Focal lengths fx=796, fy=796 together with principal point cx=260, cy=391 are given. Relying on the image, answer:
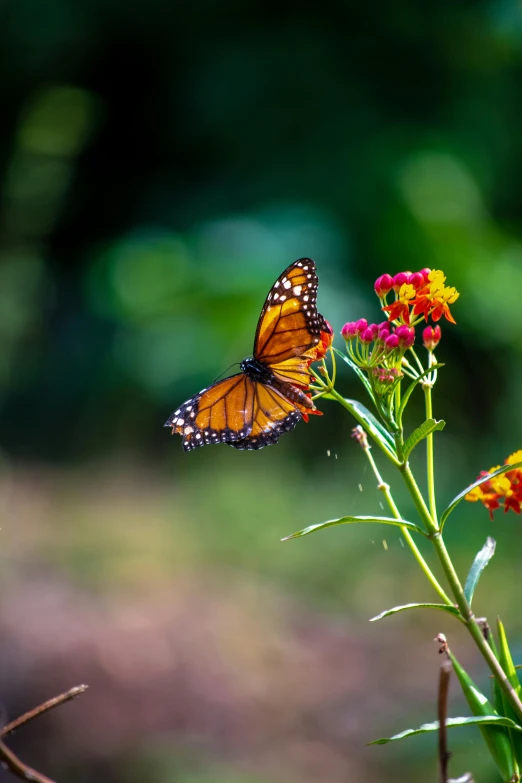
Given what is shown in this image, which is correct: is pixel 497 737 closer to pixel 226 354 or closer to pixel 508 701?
pixel 508 701

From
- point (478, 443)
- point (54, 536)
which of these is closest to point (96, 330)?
point (54, 536)

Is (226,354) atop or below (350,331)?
atop

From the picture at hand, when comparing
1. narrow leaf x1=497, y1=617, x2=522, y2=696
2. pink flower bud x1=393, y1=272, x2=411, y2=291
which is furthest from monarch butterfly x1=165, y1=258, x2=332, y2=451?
narrow leaf x1=497, y1=617, x2=522, y2=696

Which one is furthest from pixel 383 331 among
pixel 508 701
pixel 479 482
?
pixel 508 701

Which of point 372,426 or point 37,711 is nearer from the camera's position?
point 37,711

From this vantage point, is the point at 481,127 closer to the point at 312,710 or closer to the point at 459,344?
the point at 459,344

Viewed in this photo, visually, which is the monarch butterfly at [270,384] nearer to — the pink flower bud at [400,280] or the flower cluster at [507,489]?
the pink flower bud at [400,280]
